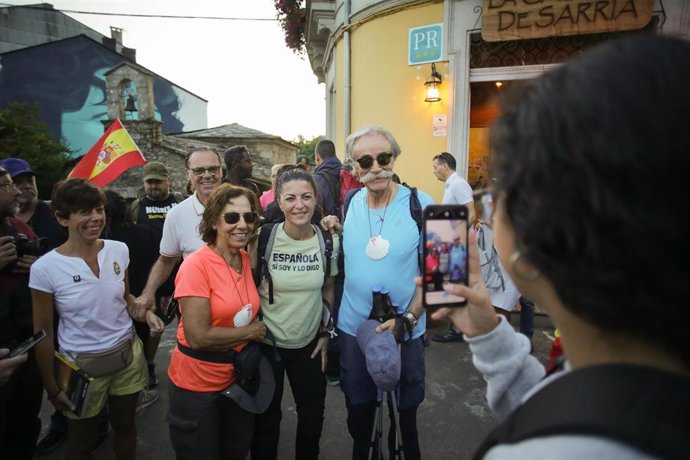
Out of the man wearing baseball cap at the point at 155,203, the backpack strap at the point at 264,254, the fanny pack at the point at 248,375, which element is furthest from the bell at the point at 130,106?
the fanny pack at the point at 248,375

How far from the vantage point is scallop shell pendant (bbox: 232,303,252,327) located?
2.13 metres

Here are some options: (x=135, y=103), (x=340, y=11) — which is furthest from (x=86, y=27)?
(x=340, y=11)

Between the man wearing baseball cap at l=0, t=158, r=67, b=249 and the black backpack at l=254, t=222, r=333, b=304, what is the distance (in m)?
2.00

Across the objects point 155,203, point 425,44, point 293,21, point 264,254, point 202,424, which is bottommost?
point 202,424

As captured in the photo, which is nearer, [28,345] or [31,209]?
[28,345]

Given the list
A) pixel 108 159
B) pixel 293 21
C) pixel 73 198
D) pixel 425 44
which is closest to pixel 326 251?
pixel 73 198

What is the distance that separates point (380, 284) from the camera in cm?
223

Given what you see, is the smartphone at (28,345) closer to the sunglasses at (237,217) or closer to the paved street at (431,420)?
the sunglasses at (237,217)

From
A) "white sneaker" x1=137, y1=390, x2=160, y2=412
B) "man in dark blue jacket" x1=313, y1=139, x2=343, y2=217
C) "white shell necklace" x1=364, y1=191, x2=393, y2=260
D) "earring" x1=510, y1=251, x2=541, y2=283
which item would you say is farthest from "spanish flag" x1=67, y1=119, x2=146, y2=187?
"earring" x1=510, y1=251, x2=541, y2=283

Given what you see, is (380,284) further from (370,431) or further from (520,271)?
(520,271)

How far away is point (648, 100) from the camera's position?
478 mm

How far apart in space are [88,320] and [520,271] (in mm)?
2503

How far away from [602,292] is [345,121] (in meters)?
7.31

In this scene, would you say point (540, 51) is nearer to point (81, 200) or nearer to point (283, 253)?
point (283, 253)
